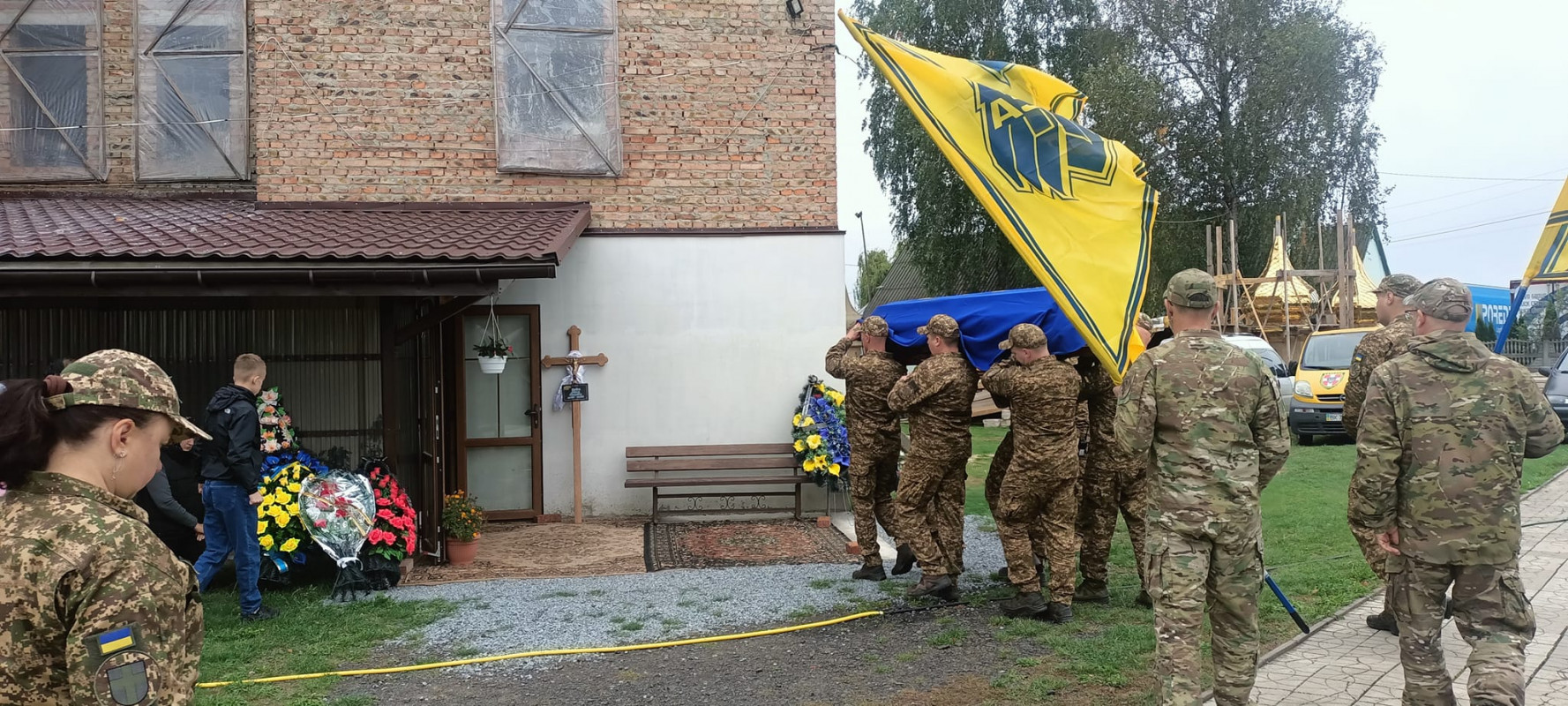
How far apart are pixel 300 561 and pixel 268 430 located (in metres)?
1.01

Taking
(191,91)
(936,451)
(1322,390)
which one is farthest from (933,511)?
(1322,390)

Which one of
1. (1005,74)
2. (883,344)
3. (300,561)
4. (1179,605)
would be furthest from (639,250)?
(1179,605)

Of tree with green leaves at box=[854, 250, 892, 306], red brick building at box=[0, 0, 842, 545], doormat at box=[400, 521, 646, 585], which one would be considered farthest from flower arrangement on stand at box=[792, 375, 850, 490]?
tree with green leaves at box=[854, 250, 892, 306]

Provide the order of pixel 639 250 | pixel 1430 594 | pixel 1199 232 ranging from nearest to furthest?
pixel 1430 594 → pixel 639 250 → pixel 1199 232

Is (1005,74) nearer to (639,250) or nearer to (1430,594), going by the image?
(1430,594)

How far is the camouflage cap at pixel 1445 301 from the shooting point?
4.04m

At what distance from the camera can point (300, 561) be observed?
7059mm

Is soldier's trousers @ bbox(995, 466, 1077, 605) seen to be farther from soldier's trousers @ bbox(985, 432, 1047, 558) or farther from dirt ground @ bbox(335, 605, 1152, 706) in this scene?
dirt ground @ bbox(335, 605, 1152, 706)

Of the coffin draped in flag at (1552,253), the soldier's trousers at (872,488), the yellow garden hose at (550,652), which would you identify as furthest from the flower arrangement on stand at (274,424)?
the coffin draped in flag at (1552,253)

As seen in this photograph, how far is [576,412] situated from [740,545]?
2256 millimetres

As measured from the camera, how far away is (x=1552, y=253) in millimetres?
6559

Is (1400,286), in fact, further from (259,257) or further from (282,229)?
(282,229)

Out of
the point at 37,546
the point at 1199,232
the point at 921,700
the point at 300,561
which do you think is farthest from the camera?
the point at 1199,232

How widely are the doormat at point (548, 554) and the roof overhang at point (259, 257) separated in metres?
2.20
